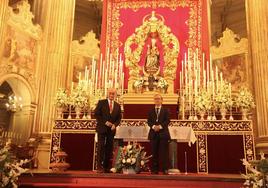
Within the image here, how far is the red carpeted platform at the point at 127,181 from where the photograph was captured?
198 inches

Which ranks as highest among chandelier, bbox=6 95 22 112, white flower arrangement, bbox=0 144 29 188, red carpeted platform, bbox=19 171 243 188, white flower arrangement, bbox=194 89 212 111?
chandelier, bbox=6 95 22 112

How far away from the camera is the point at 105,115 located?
6.28 metres

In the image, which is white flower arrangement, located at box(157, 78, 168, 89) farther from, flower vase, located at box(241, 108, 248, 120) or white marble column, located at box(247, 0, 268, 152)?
white marble column, located at box(247, 0, 268, 152)

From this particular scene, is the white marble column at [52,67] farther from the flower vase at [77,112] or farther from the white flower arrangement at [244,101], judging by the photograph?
the white flower arrangement at [244,101]

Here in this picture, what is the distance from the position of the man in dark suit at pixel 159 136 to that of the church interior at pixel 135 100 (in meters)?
0.02

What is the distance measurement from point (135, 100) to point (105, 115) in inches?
94.0

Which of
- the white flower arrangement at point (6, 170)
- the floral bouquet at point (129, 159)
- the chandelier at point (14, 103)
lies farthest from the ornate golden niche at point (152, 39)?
the white flower arrangement at point (6, 170)

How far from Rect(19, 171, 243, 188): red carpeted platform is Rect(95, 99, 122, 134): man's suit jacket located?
1081 mm

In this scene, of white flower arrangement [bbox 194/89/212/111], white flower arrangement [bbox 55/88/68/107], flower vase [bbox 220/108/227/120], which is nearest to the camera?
flower vase [bbox 220/108/227/120]

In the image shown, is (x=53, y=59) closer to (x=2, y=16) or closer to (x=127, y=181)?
(x=2, y=16)

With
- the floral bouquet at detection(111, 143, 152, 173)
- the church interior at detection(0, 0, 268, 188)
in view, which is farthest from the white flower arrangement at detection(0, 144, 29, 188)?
the floral bouquet at detection(111, 143, 152, 173)

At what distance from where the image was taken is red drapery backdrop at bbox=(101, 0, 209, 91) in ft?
35.0

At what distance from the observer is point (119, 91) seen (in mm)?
8859

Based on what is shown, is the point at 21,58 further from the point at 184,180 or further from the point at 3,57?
the point at 184,180
